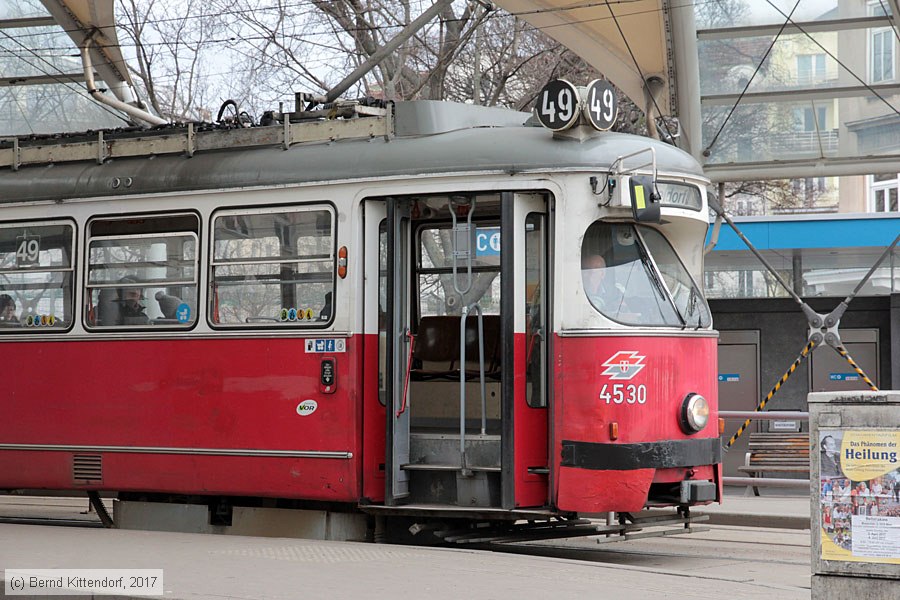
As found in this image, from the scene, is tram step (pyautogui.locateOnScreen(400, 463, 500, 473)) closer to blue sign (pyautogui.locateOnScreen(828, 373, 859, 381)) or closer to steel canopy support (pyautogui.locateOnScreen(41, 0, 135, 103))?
A: blue sign (pyautogui.locateOnScreen(828, 373, 859, 381))

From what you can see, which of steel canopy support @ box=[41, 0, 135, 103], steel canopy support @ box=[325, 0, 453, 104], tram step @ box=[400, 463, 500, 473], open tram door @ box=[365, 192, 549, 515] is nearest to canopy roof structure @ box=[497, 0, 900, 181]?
steel canopy support @ box=[325, 0, 453, 104]

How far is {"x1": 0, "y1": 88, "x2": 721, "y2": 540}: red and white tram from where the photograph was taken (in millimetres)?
9242

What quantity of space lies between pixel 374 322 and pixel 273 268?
0.92m

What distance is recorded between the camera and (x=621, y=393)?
9.14 meters

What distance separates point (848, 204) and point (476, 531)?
3569 cm

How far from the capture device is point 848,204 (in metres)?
42.8

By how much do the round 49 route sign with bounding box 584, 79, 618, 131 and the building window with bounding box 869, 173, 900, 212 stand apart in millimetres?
33740

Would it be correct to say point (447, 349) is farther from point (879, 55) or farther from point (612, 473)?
point (879, 55)

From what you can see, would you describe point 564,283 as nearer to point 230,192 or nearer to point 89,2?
point 230,192

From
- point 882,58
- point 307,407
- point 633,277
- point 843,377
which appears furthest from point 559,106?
point 843,377

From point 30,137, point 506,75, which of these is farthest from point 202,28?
point 30,137

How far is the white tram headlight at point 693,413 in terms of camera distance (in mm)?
9383

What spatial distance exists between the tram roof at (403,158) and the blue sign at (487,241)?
45 cm

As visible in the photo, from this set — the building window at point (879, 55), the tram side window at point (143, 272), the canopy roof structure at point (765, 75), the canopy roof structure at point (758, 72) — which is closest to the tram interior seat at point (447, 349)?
the tram side window at point (143, 272)
